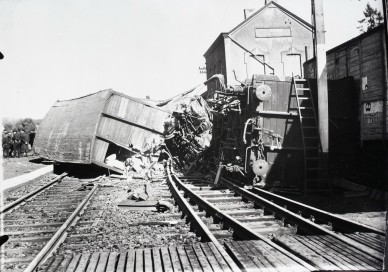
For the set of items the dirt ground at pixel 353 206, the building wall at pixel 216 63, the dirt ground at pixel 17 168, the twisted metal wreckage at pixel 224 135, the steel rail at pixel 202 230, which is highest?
the building wall at pixel 216 63

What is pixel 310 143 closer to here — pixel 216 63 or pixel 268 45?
pixel 268 45

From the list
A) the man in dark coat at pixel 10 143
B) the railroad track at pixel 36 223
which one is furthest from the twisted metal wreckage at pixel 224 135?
the man in dark coat at pixel 10 143

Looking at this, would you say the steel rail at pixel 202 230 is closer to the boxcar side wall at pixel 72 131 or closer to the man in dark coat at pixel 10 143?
the boxcar side wall at pixel 72 131

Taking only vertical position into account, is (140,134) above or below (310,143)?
above

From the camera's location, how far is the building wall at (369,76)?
9719 mm

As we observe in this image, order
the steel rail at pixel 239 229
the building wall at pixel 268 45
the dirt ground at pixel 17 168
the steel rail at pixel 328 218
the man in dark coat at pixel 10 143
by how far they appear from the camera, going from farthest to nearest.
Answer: the building wall at pixel 268 45 < the man in dark coat at pixel 10 143 < the dirt ground at pixel 17 168 < the steel rail at pixel 328 218 < the steel rail at pixel 239 229

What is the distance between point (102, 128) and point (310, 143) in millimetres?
8860

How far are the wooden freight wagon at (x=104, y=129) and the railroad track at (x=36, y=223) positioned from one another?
3517mm

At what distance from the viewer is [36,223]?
236 inches

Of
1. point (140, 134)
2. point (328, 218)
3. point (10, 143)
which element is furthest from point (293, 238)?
point (10, 143)

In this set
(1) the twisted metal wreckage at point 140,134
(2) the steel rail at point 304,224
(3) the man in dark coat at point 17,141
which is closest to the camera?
(2) the steel rail at point 304,224

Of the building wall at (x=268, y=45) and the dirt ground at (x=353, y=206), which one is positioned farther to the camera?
the building wall at (x=268, y=45)

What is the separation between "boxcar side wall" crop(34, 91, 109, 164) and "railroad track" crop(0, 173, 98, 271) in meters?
3.48

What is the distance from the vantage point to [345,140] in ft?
34.6
